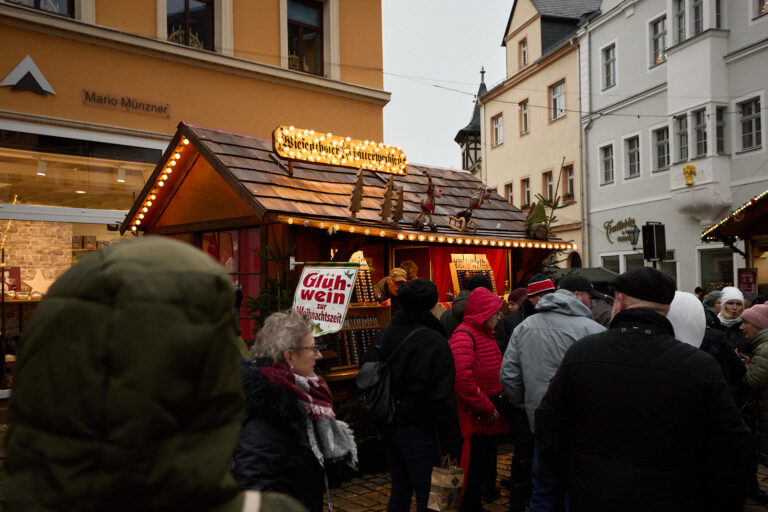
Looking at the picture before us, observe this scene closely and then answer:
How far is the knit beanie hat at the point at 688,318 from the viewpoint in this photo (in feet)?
14.8

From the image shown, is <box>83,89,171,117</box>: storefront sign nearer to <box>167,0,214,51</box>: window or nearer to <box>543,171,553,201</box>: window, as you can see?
<box>167,0,214,51</box>: window

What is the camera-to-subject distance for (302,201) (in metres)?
7.58

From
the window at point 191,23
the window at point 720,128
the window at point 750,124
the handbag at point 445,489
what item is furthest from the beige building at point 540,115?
the handbag at point 445,489

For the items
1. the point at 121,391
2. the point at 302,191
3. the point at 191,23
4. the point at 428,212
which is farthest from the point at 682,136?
the point at 121,391

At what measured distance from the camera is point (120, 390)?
94cm

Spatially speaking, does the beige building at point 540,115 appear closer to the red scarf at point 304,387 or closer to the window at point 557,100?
the window at point 557,100

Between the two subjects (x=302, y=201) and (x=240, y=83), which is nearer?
(x=302, y=201)

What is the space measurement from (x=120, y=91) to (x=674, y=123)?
16190 millimetres

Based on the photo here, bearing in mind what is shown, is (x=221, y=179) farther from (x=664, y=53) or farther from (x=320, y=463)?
(x=664, y=53)

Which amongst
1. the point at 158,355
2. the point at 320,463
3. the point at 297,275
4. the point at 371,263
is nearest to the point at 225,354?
the point at 158,355

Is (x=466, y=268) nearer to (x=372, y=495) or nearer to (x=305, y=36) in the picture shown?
(x=372, y=495)

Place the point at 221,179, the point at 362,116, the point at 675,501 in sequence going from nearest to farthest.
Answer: the point at 675,501
the point at 221,179
the point at 362,116

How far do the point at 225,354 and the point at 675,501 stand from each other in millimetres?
2340

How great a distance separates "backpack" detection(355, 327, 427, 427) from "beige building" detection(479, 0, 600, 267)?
2219 cm
